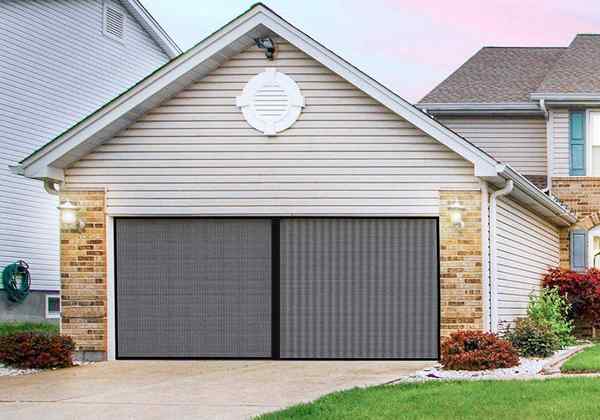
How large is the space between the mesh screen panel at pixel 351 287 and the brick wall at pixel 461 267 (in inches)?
17.8

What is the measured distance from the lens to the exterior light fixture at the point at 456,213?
17.1 metres

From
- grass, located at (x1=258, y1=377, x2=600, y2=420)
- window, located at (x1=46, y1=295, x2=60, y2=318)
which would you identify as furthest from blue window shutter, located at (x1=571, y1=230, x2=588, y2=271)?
window, located at (x1=46, y1=295, x2=60, y2=318)

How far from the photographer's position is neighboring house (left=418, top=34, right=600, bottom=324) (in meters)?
24.4

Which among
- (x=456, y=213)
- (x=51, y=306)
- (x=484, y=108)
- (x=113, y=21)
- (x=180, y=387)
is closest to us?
(x=180, y=387)

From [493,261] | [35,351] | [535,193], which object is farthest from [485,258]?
[35,351]

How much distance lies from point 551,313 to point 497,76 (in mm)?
9640

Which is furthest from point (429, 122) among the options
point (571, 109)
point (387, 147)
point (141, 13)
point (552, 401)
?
point (141, 13)

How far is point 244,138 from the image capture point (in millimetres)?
17609

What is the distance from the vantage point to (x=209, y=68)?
17.5 m

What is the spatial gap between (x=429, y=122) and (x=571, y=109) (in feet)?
28.4

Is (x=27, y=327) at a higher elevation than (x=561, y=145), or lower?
lower

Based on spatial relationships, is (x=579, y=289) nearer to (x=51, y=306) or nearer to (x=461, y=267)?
(x=461, y=267)

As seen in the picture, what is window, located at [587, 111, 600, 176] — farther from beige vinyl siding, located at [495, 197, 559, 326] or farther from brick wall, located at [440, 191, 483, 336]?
brick wall, located at [440, 191, 483, 336]

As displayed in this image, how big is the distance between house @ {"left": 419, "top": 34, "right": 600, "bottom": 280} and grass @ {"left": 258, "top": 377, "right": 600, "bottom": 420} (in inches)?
472
